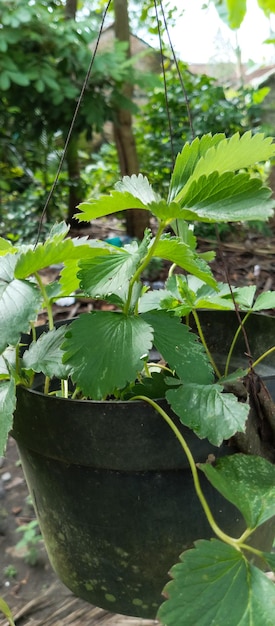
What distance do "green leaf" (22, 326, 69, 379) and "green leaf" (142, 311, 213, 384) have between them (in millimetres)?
82

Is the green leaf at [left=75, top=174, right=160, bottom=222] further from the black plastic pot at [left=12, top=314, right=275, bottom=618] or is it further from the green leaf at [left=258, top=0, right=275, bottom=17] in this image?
the green leaf at [left=258, top=0, right=275, bottom=17]

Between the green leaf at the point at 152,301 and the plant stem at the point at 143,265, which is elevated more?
the plant stem at the point at 143,265

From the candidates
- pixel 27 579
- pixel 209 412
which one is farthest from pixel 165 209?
pixel 27 579

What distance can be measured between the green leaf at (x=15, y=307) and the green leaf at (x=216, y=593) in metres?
0.18

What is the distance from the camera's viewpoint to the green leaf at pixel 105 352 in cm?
38

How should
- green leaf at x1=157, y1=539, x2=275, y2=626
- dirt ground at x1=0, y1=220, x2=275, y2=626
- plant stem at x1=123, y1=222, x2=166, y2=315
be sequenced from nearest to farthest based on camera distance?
green leaf at x1=157, y1=539, x2=275, y2=626, plant stem at x1=123, y1=222, x2=166, y2=315, dirt ground at x1=0, y1=220, x2=275, y2=626

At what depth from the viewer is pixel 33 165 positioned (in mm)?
2691

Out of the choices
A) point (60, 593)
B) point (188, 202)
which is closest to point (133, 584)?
point (188, 202)

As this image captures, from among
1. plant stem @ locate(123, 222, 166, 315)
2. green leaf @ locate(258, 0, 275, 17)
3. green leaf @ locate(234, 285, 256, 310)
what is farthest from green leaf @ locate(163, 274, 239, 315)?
green leaf @ locate(258, 0, 275, 17)

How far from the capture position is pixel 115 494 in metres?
0.45

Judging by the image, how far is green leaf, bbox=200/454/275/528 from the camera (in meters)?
0.34

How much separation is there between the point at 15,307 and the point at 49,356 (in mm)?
97

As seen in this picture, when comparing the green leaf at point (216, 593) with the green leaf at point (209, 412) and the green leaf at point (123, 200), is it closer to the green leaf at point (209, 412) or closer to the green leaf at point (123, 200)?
the green leaf at point (209, 412)

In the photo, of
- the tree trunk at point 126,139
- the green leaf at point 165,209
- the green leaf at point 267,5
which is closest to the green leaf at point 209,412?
the green leaf at point 165,209
